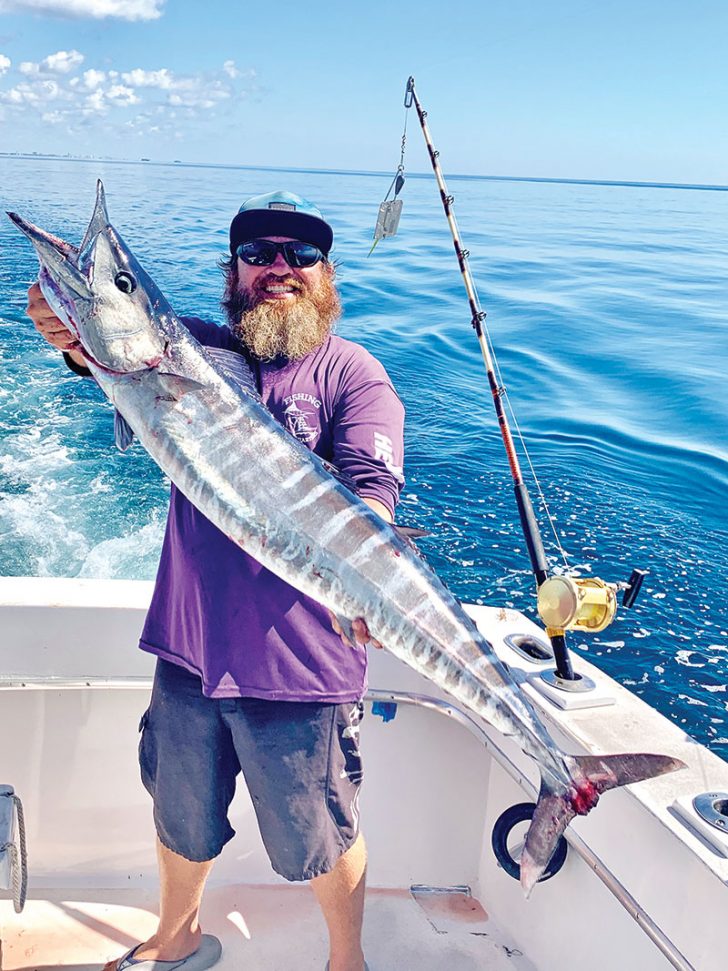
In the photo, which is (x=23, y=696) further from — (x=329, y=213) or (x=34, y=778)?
(x=329, y=213)

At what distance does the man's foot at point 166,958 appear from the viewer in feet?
7.50

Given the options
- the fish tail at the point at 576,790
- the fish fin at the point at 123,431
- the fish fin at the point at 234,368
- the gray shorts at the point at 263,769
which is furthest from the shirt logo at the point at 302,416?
the fish tail at the point at 576,790

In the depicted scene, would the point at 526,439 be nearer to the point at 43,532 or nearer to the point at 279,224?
the point at 43,532

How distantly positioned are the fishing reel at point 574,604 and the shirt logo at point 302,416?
768mm

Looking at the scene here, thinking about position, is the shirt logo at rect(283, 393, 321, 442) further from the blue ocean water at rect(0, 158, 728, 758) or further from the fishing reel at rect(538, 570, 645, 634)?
the blue ocean water at rect(0, 158, 728, 758)

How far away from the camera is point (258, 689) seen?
1.89 m

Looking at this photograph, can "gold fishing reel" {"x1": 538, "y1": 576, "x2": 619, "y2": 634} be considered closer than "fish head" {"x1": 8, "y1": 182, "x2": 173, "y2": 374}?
No

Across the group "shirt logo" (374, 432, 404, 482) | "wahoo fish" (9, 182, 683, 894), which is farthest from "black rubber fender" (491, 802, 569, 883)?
"shirt logo" (374, 432, 404, 482)

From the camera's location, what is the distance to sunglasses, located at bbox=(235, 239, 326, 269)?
2199 millimetres

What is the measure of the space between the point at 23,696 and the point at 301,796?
1032mm

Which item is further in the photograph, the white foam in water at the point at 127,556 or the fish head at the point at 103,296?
the white foam in water at the point at 127,556

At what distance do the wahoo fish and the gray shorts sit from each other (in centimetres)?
37

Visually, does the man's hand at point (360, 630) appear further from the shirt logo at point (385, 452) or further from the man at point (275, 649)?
the shirt logo at point (385, 452)

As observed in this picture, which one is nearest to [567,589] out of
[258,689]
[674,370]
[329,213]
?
[258,689]
